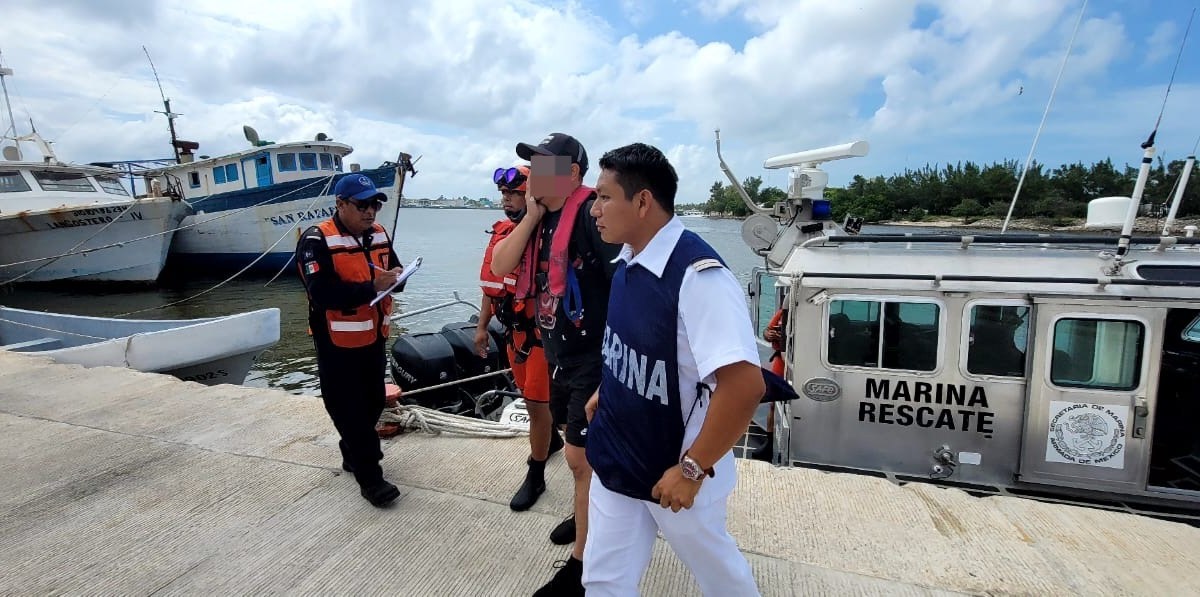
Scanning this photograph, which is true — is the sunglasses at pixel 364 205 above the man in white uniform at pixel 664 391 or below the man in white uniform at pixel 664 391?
above

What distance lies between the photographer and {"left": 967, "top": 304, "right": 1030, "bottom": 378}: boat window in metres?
4.49

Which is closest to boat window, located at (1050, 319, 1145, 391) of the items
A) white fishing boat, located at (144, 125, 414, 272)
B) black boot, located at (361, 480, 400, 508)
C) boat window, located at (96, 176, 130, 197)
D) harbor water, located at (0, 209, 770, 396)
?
black boot, located at (361, 480, 400, 508)

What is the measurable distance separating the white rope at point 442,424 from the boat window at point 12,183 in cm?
2527

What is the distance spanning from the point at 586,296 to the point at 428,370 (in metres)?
3.99

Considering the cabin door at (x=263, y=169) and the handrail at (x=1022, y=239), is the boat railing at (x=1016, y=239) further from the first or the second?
the cabin door at (x=263, y=169)

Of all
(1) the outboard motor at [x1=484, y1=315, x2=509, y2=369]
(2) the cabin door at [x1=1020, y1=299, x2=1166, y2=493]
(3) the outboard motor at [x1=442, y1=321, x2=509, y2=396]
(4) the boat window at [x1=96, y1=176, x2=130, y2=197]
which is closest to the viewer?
(2) the cabin door at [x1=1020, y1=299, x2=1166, y2=493]

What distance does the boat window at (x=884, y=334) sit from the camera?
4652 millimetres

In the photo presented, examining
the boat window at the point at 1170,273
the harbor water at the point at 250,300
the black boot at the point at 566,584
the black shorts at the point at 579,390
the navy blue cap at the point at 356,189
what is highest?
the navy blue cap at the point at 356,189

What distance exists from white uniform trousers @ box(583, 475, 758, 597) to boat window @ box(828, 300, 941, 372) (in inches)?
140

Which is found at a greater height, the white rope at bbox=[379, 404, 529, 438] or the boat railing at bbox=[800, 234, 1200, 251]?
the boat railing at bbox=[800, 234, 1200, 251]

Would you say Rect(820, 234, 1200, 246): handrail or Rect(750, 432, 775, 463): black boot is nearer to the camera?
Rect(820, 234, 1200, 246): handrail

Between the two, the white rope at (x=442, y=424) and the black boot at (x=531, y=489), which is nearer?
the black boot at (x=531, y=489)

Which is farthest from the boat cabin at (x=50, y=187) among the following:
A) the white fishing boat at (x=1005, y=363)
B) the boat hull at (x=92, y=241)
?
the white fishing boat at (x=1005, y=363)

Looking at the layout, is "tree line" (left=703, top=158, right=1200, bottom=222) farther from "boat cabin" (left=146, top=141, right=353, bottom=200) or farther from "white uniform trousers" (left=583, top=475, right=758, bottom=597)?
"boat cabin" (left=146, top=141, right=353, bottom=200)
